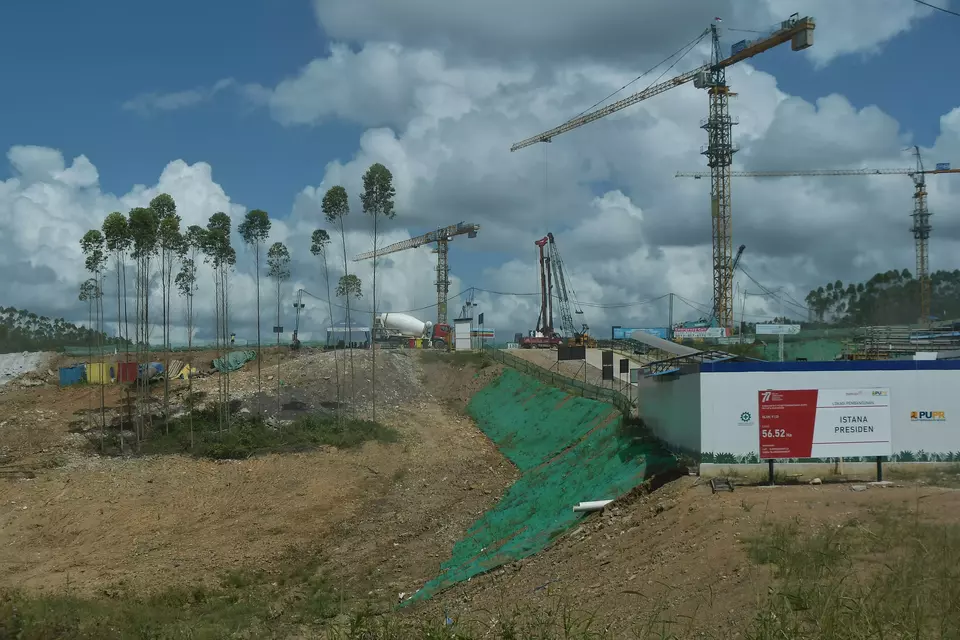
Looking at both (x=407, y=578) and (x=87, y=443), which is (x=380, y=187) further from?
(x=407, y=578)

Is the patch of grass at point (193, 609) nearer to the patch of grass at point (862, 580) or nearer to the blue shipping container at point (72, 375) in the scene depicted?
the patch of grass at point (862, 580)

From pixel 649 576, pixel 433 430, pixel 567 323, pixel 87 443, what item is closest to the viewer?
Result: pixel 649 576

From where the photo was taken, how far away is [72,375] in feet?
210

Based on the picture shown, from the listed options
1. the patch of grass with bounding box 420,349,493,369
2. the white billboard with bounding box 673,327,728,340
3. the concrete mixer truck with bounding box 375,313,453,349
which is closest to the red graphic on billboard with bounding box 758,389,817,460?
the patch of grass with bounding box 420,349,493,369

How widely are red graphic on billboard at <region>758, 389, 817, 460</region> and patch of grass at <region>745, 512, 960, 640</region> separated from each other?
387 cm

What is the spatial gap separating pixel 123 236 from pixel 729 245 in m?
62.9

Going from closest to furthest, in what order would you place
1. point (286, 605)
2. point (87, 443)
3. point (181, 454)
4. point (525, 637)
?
point (525, 637) → point (286, 605) → point (181, 454) → point (87, 443)

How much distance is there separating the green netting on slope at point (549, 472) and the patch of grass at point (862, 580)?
7891 mm

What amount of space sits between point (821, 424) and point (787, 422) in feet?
2.68

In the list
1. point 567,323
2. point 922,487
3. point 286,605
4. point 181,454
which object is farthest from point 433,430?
point 567,323

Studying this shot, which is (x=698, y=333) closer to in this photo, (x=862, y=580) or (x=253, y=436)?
(x=253, y=436)

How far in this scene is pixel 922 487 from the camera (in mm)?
16875

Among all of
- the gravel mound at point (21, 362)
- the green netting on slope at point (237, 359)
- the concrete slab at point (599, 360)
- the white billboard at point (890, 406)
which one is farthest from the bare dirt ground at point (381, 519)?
the gravel mound at point (21, 362)

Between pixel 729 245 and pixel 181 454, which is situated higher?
pixel 729 245
